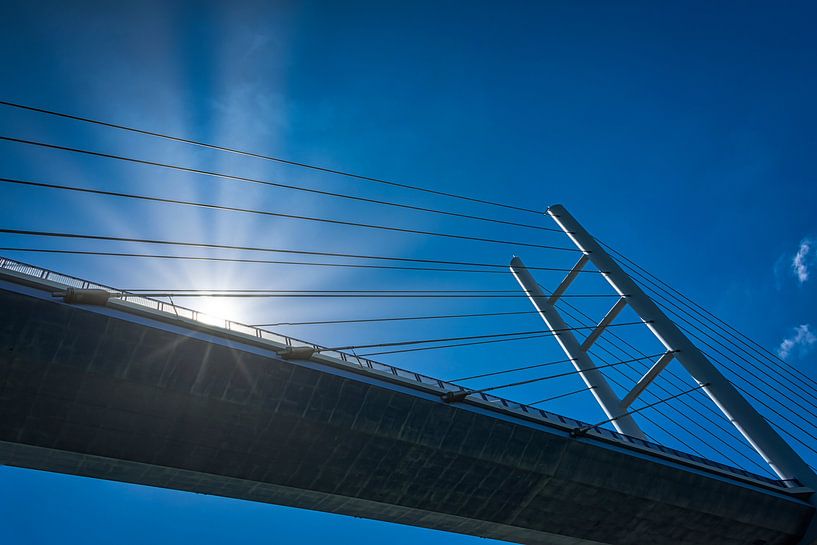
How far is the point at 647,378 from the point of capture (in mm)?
24453

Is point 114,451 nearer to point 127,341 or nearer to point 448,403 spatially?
point 127,341

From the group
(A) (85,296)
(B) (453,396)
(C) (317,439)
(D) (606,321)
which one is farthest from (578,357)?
(A) (85,296)

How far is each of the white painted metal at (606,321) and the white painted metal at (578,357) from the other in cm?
40

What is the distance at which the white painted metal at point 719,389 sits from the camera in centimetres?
2208

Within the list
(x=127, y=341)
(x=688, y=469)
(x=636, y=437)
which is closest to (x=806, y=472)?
(x=688, y=469)

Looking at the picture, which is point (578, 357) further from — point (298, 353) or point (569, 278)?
point (298, 353)

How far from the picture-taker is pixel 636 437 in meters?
23.0

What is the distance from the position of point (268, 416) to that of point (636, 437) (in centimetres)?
1474

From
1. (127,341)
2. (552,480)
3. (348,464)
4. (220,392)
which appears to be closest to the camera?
(127,341)

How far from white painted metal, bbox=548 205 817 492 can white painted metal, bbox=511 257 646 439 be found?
3.07 m

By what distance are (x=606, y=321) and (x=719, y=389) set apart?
218 inches

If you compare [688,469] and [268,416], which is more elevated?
[688,469]

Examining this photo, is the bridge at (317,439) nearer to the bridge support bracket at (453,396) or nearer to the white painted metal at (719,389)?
the bridge support bracket at (453,396)

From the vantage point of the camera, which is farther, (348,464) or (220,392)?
(348,464)
